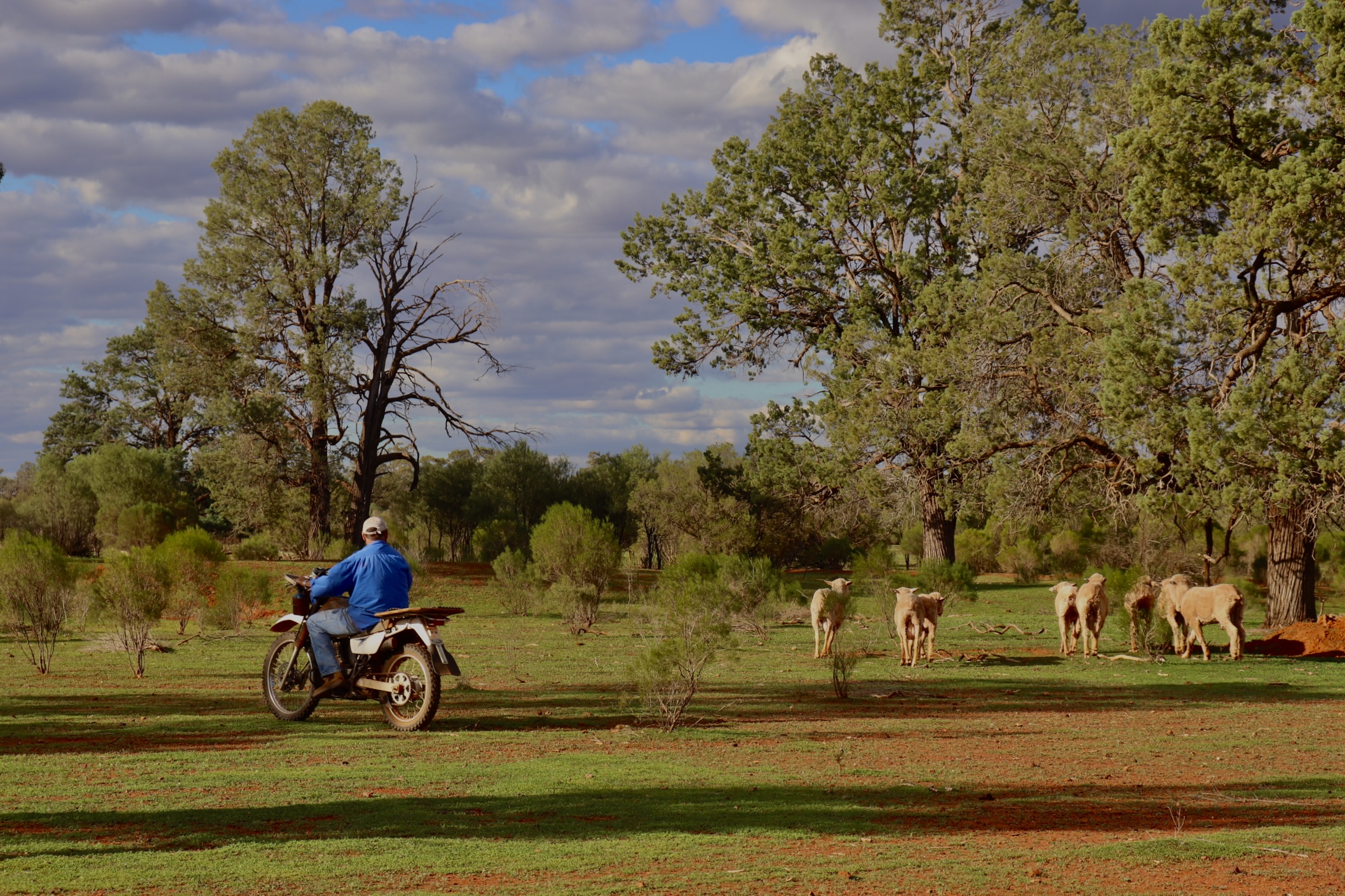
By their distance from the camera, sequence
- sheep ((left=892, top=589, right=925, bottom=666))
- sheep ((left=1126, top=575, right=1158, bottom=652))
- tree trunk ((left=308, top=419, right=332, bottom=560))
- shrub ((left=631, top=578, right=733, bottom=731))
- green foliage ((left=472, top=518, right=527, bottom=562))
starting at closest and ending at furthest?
shrub ((left=631, top=578, right=733, bottom=731)) → sheep ((left=892, top=589, right=925, bottom=666)) → sheep ((left=1126, top=575, right=1158, bottom=652)) → tree trunk ((left=308, top=419, right=332, bottom=560)) → green foliage ((left=472, top=518, right=527, bottom=562))

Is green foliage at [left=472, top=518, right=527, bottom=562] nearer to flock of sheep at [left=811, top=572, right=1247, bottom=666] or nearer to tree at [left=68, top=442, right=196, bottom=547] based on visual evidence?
tree at [left=68, top=442, right=196, bottom=547]

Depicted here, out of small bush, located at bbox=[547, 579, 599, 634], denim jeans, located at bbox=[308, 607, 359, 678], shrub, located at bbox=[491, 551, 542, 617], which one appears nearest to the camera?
denim jeans, located at bbox=[308, 607, 359, 678]

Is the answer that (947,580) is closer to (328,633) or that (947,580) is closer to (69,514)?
(328,633)

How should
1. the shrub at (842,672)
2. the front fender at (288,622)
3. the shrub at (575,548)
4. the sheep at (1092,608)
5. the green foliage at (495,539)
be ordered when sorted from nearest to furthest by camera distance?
1. the front fender at (288,622)
2. the shrub at (842,672)
3. the sheep at (1092,608)
4. the shrub at (575,548)
5. the green foliage at (495,539)

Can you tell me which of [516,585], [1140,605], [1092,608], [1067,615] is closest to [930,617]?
[1092,608]

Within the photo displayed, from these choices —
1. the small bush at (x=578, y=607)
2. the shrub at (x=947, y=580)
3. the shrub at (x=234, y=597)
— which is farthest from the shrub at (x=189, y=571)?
the shrub at (x=947, y=580)

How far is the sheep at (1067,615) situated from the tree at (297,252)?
28.3 meters

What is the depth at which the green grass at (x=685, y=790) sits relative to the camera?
569cm

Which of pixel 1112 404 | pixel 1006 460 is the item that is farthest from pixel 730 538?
pixel 1112 404

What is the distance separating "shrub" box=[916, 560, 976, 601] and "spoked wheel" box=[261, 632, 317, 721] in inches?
679

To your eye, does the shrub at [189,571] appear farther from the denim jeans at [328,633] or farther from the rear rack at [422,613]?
the rear rack at [422,613]

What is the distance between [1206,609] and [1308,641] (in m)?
2.37

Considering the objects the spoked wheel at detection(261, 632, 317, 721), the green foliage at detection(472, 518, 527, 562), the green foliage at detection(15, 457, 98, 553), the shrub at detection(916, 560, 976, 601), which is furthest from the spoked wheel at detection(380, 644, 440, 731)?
the green foliage at detection(15, 457, 98, 553)

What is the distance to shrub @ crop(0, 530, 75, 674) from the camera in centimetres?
1764
